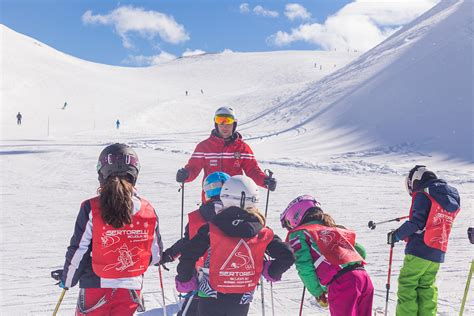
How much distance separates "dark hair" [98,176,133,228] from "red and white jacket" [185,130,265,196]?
2619mm

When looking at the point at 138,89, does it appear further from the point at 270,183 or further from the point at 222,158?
the point at 270,183

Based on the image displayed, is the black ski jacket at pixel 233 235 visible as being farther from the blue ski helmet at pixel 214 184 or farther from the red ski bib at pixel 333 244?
the blue ski helmet at pixel 214 184

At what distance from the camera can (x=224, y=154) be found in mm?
5684

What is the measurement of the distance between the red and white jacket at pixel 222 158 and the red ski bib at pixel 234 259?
2.29 meters

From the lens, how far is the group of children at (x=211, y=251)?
3.05 meters

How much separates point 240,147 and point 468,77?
29418mm

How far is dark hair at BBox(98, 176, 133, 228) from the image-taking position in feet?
9.80

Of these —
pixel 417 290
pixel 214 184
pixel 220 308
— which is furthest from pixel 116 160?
pixel 417 290

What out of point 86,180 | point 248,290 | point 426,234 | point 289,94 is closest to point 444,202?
point 426,234

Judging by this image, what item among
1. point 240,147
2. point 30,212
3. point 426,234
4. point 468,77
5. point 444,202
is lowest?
point 30,212

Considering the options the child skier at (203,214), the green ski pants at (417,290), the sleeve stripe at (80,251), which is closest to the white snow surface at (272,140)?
the green ski pants at (417,290)

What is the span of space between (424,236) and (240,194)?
2.01 m

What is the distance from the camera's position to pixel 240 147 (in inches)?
226

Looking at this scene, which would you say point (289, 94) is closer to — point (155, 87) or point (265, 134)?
point (265, 134)
